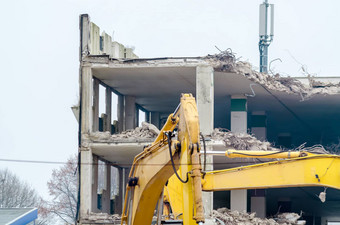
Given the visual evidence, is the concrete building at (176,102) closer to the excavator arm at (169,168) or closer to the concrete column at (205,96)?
the concrete column at (205,96)

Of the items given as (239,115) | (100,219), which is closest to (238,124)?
(239,115)

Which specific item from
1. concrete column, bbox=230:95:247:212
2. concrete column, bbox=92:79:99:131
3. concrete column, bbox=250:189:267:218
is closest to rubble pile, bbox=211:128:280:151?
concrete column, bbox=230:95:247:212

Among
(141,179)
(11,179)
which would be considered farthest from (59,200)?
(141,179)

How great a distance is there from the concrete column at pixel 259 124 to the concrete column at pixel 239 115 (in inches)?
109

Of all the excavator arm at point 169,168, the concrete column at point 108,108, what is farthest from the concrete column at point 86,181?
the excavator arm at point 169,168

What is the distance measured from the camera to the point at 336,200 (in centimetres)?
3959

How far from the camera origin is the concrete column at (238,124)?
31.9m

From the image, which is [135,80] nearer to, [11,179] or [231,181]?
[231,181]

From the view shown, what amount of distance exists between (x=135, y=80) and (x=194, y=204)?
17950mm

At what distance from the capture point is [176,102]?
35.8m

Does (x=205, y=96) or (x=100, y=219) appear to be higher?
(x=205, y=96)

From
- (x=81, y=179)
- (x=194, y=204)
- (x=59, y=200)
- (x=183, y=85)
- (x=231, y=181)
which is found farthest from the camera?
(x=59, y=200)

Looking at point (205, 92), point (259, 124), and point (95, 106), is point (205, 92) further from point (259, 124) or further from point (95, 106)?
point (259, 124)

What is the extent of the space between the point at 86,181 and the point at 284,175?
15.4 m
